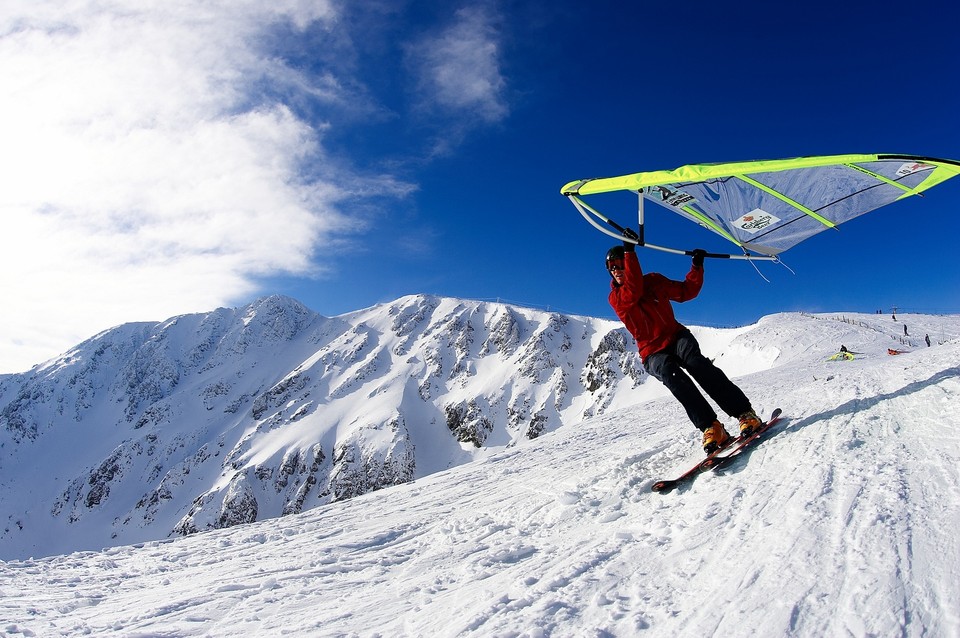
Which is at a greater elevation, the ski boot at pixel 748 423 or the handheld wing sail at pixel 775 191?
the handheld wing sail at pixel 775 191

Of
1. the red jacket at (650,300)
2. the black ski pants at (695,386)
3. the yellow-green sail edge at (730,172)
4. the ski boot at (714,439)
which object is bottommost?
the ski boot at (714,439)

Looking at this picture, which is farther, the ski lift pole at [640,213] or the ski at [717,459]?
the ski lift pole at [640,213]

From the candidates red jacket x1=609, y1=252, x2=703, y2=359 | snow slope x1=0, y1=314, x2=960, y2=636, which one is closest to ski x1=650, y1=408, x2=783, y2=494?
snow slope x1=0, y1=314, x2=960, y2=636

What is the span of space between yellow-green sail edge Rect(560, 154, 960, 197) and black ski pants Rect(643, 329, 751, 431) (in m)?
2.38

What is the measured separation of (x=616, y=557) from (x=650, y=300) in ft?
12.2

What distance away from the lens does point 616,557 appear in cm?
Answer: 397

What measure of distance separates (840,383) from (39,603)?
510 inches

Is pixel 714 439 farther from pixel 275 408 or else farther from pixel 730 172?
pixel 275 408

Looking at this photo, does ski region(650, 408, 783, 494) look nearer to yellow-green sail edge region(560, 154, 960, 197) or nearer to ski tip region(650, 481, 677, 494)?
ski tip region(650, 481, 677, 494)

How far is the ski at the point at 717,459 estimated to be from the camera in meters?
5.29

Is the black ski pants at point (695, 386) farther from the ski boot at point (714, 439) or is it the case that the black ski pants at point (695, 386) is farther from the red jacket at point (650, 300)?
the red jacket at point (650, 300)

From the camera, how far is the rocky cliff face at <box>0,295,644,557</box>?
108 metres

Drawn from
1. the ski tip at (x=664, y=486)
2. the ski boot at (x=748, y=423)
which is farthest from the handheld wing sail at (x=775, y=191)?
the ski tip at (x=664, y=486)

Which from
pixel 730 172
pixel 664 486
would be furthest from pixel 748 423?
pixel 730 172
